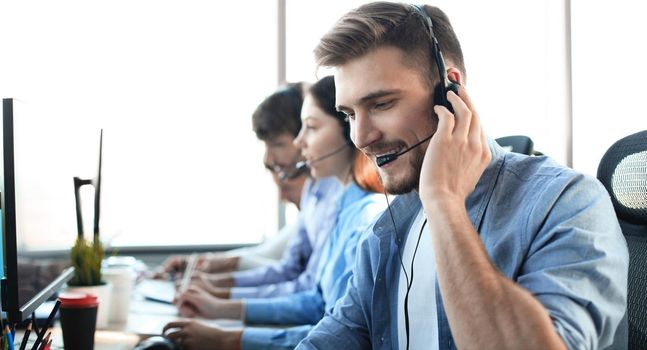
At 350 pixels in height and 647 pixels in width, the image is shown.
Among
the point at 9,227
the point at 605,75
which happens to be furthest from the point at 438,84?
the point at 605,75

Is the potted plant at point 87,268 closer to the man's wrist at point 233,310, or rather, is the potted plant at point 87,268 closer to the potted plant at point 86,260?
the potted plant at point 86,260

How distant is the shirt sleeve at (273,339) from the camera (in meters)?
1.51

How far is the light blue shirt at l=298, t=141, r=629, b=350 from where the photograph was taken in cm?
83

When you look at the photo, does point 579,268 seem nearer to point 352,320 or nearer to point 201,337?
point 352,320

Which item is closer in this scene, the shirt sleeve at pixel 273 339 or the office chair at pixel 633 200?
the office chair at pixel 633 200

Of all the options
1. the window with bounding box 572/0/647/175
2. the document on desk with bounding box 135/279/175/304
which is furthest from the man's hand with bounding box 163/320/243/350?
the window with bounding box 572/0/647/175

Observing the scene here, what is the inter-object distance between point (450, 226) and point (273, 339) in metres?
0.76

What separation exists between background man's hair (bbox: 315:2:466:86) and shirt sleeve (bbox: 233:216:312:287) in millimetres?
1449

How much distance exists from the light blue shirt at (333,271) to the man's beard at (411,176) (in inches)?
20.3

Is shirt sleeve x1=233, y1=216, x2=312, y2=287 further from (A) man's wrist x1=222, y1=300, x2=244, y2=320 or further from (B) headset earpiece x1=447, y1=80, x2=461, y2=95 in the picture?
(B) headset earpiece x1=447, y1=80, x2=461, y2=95

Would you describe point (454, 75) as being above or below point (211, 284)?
above

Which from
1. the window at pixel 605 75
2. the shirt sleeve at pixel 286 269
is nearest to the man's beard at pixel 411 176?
the shirt sleeve at pixel 286 269

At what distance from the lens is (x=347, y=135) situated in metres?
1.91

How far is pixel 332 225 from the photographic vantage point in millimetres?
2041
